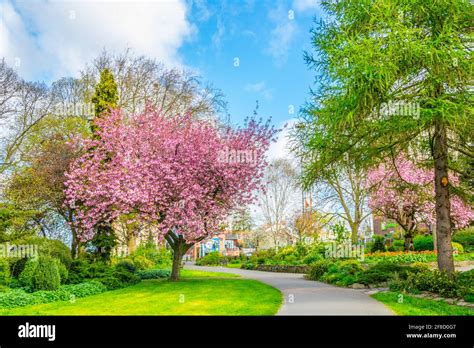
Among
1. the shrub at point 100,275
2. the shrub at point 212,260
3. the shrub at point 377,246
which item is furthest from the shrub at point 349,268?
the shrub at point 212,260

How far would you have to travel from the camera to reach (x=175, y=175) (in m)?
15.0

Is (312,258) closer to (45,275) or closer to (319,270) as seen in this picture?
(319,270)

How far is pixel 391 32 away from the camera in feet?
34.7

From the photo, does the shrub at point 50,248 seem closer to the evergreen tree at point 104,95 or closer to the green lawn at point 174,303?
the green lawn at point 174,303

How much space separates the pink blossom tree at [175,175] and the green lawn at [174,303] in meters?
2.68

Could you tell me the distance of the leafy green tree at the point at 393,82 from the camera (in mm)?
10375

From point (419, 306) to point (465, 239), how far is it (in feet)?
65.1

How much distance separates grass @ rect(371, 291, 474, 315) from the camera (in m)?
8.66
